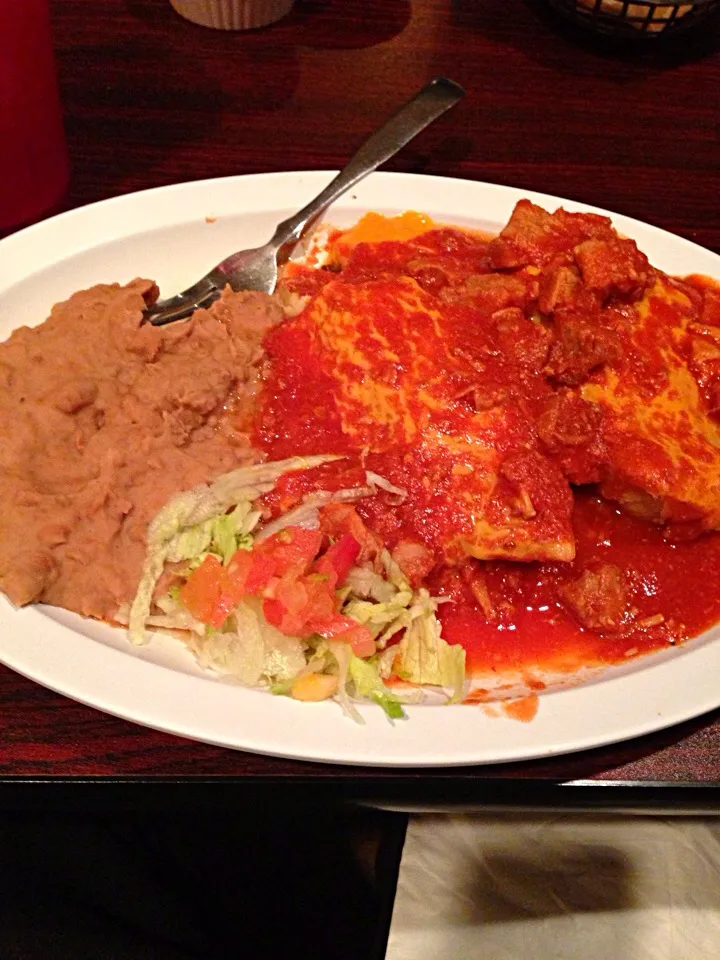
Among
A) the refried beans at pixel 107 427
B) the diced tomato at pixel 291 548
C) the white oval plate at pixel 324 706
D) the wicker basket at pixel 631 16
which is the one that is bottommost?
the white oval plate at pixel 324 706

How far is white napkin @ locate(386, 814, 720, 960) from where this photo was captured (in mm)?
2166

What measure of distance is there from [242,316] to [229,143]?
1170 mm

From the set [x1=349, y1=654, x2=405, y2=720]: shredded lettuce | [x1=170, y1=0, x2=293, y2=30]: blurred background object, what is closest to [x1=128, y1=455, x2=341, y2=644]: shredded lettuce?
[x1=349, y1=654, x2=405, y2=720]: shredded lettuce

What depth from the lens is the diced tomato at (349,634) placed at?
6.61 ft

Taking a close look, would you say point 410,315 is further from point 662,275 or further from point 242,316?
point 662,275

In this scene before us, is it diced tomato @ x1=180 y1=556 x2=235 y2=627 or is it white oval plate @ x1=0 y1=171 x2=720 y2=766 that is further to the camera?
diced tomato @ x1=180 y1=556 x2=235 y2=627

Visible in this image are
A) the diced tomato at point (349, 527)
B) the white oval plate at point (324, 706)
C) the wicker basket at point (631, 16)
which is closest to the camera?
the white oval plate at point (324, 706)

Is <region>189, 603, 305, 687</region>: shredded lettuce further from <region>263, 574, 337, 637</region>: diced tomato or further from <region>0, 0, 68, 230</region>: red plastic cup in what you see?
<region>0, 0, 68, 230</region>: red plastic cup

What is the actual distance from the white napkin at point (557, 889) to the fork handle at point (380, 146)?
6.55 feet

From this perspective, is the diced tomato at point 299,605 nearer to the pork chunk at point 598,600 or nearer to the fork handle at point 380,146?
the pork chunk at point 598,600

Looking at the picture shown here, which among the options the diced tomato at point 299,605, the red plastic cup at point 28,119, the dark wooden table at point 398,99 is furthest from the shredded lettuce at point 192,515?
the dark wooden table at point 398,99

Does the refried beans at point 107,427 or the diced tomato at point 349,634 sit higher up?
the refried beans at point 107,427

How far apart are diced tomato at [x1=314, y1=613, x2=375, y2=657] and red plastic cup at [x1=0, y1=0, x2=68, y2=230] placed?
6.26ft

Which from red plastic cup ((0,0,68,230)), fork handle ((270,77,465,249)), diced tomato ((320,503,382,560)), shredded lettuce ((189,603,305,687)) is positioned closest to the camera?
shredded lettuce ((189,603,305,687))
